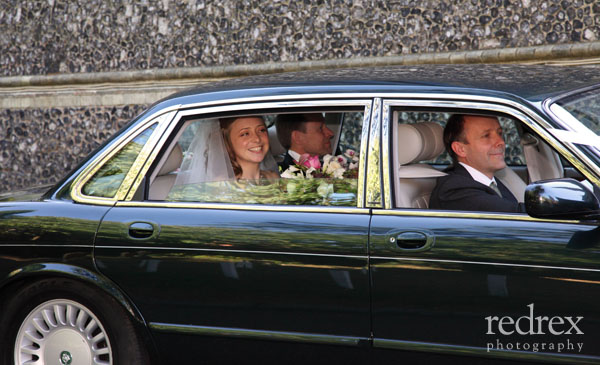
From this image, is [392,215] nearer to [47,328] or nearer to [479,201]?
[479,201]

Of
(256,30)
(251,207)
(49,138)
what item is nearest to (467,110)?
(251,207)

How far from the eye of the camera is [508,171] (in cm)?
457

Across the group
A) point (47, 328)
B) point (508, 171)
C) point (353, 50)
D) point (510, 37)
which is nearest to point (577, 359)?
point (508, 171)

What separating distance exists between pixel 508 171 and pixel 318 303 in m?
1.60

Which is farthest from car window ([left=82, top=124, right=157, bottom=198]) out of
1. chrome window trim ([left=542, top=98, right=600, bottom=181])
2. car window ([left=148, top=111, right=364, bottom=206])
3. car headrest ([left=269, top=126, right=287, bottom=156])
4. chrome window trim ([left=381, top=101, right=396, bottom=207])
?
chrome window trim ([left=542, top=98, right=600, bottom=181])

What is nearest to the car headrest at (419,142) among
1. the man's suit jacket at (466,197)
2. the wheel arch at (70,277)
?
the man's suit jacket at (466,197)

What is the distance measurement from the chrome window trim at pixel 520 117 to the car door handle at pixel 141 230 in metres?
1.03

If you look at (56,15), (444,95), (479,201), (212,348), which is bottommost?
(212,348)

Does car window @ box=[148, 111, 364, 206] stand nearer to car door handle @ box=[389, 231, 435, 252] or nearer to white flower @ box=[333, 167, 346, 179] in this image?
white flower @ box=[333, 167, 346, 179]

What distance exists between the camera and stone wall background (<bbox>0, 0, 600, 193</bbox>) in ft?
38.0

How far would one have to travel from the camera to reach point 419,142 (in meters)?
4.13

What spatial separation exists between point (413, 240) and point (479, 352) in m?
0.47

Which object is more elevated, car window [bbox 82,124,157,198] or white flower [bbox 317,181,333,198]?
car window [bbox 82,124,157,198]

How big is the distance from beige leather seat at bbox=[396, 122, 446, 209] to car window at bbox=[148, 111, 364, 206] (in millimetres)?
215
